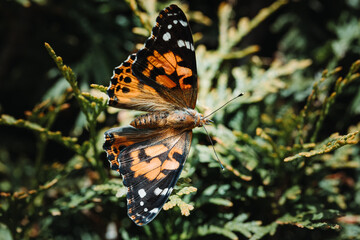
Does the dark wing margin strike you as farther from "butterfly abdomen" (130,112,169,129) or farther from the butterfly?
"butterfly abdomen" (130,112,169,129)

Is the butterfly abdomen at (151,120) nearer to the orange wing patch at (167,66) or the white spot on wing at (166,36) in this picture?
the orange wing patch at (167,66)

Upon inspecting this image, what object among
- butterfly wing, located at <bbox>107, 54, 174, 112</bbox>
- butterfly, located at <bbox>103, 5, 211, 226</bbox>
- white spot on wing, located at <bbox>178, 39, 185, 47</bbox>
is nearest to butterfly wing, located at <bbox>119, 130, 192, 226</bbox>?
butterfly, located at <bbox>103, 5, 211, 226</bbox>

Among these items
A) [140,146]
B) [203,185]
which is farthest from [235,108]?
[140,146]

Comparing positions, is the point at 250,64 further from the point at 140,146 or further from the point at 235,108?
the point at 140,146

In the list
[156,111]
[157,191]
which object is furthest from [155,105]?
[157,191]

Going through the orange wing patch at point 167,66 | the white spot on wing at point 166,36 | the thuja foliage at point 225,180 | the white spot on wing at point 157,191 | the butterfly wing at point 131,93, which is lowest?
the white spot on wing at point 157,191

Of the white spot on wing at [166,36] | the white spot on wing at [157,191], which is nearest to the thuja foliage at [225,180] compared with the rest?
the white spot on wing at [157,191]

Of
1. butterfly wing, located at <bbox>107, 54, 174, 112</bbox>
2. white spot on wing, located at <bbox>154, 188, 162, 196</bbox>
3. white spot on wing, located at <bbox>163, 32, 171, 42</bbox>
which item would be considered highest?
white spot on wing, located at <bbox>163, 32, 171, 42</bbox>
